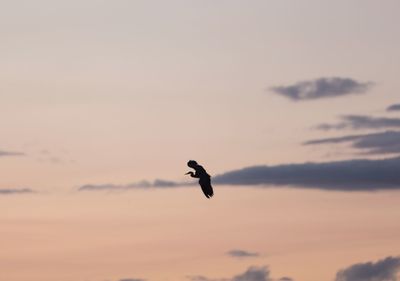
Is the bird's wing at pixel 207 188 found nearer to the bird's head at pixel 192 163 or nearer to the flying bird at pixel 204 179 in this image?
the flying bird at pixel 204 179

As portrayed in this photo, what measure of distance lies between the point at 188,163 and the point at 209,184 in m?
7.51

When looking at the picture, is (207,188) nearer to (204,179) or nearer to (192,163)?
(204,179)

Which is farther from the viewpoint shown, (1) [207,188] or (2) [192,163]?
(1) [207,188]

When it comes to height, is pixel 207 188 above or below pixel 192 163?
below

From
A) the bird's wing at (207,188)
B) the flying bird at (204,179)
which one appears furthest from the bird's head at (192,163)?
the bird's wing at (207,188)

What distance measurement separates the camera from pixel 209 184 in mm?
136625

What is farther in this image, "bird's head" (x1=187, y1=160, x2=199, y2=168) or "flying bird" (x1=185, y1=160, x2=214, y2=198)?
"flying bird" (x1=185, y1=160, x2=214, y2=198)

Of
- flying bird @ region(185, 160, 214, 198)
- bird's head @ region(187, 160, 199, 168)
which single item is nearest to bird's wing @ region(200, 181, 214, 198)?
flying bird @ region(185, 160, 214, 198)

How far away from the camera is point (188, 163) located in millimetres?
130125

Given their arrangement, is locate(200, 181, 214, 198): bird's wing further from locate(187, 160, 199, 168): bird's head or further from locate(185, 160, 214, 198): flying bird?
locate(187, 160, 199, 168): bird's head

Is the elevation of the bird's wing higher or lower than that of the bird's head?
lower

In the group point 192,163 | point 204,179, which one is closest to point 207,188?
point 204,179

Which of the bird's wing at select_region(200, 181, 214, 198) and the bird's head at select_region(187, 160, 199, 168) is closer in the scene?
the bird's head at select_region(187, 160, 199, 168)

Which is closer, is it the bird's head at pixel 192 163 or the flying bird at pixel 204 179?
the bird's head at pixel 192 163
